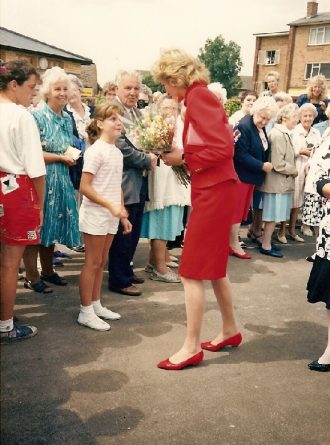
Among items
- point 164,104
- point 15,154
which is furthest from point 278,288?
point 15,154

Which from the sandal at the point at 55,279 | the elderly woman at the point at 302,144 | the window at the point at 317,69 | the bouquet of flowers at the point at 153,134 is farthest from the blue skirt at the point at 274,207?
the window at the point at 317,69

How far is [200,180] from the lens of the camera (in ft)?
10.3

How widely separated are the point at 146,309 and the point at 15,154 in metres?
1.93

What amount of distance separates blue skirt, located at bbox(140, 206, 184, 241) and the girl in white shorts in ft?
4.13

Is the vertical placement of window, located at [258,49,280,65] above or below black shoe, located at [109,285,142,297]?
above

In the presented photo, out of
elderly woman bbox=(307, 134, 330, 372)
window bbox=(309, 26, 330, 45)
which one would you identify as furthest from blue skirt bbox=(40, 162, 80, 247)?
window bbox=(309, 26, 330, 45)

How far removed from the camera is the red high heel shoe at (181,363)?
3223 millimetres

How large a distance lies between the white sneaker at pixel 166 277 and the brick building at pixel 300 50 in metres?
36.5

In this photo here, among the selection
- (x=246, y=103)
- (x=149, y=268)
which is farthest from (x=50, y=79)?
(x=246, y=103)

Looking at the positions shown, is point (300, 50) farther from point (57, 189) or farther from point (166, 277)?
point (57, 189)

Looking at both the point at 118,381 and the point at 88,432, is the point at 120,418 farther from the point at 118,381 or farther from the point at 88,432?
the point at 118,381

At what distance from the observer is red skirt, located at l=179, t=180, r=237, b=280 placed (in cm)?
311

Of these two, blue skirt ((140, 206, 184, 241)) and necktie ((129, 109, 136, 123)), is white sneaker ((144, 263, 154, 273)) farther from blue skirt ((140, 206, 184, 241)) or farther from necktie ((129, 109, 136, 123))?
necktie ((129, 109, 136, 123))

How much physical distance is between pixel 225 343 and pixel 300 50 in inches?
1637
